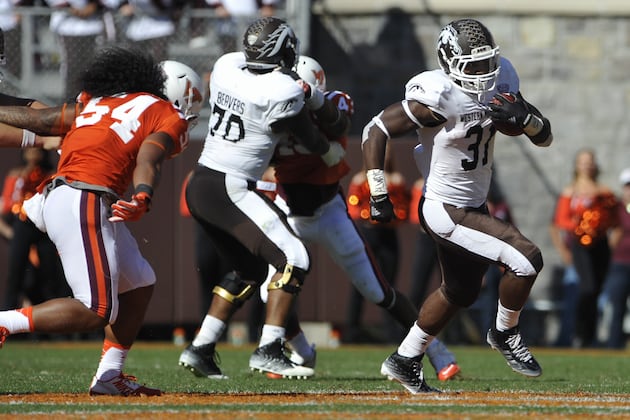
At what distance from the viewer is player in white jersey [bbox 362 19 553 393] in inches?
247

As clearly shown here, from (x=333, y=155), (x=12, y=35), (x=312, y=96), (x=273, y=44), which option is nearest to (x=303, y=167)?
(x=333, y=155)

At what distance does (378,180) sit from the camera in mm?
6262

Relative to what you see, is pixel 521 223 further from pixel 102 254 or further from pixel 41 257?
pixel 102 254

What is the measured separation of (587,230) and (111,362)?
23.0 feet

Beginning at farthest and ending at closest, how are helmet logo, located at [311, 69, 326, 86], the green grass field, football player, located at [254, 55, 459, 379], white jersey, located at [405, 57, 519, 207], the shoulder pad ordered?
helmet logo, located at [311, 69, 326, 86] → football player, located at [254, 55, 459, 379] → the shoulder pad → white jersey, located at [405, 57, 519, 207] → the green grass field

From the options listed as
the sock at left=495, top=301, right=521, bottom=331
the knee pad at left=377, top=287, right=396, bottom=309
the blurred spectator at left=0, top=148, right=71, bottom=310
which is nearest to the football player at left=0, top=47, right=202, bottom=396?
the sock at left=495, top=301, right=521, bottom=331

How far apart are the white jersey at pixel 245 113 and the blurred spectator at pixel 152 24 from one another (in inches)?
202

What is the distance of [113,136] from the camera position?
19.0 ft

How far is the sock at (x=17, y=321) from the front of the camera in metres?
5.55

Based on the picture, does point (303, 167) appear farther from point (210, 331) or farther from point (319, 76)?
point (210, 331)

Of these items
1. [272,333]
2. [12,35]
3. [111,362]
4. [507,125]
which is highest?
[507,125]

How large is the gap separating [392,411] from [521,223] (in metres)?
9.03

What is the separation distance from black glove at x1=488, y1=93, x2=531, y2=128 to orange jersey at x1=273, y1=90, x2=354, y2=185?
1549 millimetres

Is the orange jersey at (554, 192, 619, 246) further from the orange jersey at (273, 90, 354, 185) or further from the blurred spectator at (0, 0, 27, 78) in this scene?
the blurred spectator at (0, 0, 27, 78)
